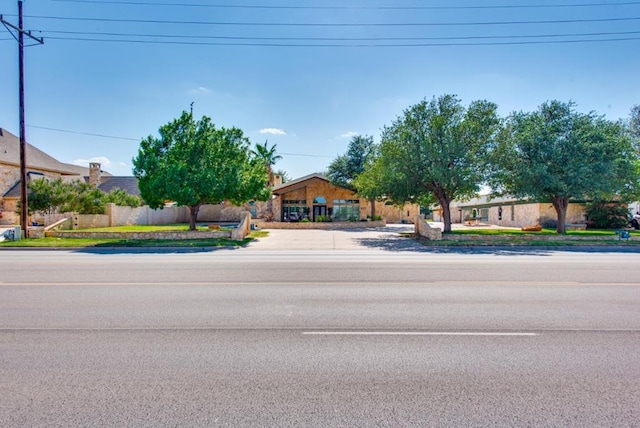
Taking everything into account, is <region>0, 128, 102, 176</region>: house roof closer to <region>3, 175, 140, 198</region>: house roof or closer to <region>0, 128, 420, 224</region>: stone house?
<region>0, 128, 420, 224</region>: stone house

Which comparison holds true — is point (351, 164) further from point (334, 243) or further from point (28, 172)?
point (28, 172)

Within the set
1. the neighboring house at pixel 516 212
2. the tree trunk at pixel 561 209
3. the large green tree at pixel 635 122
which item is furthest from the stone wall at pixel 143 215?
the large green tree at pixel 635 122

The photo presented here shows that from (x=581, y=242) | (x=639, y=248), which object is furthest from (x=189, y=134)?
(x=639, y=248)

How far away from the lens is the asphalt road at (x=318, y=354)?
3.37 metres

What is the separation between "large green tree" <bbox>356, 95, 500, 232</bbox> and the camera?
23.2 metres

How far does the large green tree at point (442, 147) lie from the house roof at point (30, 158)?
38452 mm

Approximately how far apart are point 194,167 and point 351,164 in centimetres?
2359

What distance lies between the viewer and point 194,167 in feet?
74.6

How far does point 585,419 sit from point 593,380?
0.93 m

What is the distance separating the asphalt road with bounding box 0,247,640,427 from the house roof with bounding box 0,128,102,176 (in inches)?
1542

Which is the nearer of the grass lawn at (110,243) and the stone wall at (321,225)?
the grass lawn at (110,243)

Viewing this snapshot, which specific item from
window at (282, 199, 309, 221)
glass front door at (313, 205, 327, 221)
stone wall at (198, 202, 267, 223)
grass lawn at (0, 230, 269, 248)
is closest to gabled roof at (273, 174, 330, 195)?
window at (282, 199, 309, 221)

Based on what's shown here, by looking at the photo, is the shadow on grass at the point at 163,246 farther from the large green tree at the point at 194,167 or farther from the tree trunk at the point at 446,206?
the tree trunk at the point at 446,206

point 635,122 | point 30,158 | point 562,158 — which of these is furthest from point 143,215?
point 635,122
